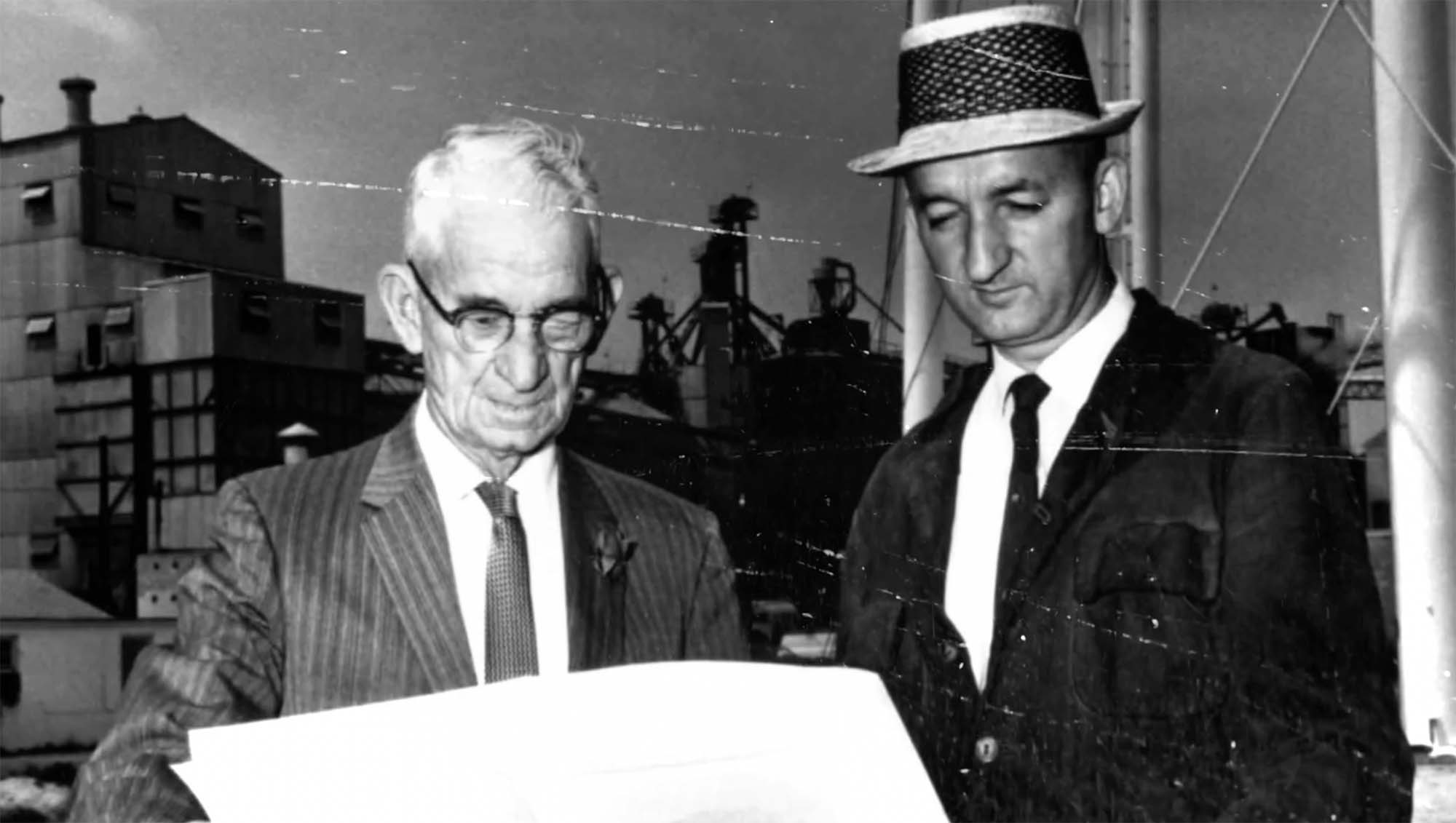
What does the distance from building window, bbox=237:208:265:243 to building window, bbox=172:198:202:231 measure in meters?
0.05

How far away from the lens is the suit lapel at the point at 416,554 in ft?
5.86

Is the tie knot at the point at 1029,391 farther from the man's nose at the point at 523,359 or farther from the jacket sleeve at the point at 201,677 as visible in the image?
the jacket sleeve at the point at 201,677

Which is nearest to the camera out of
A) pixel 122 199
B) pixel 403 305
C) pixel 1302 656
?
pixel 1302 656

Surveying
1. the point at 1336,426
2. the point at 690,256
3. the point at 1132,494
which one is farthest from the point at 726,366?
the point at 1336,426

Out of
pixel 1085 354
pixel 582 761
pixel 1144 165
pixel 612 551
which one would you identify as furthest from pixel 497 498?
pixel 1144 165

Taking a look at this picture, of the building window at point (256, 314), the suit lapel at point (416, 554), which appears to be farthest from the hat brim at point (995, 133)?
the building window at point (256, 314)

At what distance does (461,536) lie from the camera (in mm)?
1823

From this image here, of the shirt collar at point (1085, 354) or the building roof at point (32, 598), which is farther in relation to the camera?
the building roof at point (32, 598)

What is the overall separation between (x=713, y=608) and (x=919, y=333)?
401 mm

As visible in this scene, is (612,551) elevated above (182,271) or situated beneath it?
situated beneath

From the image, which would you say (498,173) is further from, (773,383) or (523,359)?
(773,383)

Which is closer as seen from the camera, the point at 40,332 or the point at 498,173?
the point at 498,173

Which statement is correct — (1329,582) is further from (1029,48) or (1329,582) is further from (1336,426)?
(1029,48)

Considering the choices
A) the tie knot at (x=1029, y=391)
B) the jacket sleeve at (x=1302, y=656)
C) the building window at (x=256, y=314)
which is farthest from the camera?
the building window at (x=256, y=314)
